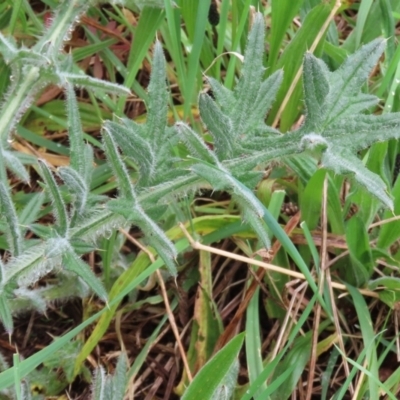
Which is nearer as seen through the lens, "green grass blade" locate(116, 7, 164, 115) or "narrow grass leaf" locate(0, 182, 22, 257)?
"narrow grass leaf" locate(0, 182, 22, 257)

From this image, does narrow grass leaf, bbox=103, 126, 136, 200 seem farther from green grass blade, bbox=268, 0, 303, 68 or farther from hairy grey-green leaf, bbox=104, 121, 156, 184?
green grass blade, bbox=268, 0, 303, 68

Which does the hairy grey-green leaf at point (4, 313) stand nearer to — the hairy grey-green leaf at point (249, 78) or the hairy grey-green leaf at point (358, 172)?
the hairy grey-green leaf at point (249, 78)

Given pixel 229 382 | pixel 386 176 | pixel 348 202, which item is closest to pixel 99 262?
pixel 229 382

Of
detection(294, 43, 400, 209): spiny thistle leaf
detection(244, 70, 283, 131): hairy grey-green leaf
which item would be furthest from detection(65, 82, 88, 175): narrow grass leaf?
detection(294, 43, 400, 209): spiny thistle leaf

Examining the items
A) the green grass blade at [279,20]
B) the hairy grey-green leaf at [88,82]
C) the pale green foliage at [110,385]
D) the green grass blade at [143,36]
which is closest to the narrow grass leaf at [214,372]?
the pale green foliage at [110,385]

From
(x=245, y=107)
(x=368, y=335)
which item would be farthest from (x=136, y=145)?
(x=368, y=335)

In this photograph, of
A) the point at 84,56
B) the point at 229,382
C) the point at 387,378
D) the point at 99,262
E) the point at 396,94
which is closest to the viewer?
the point at 229,382

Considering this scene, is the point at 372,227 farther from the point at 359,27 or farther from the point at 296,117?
the point at 359,27
